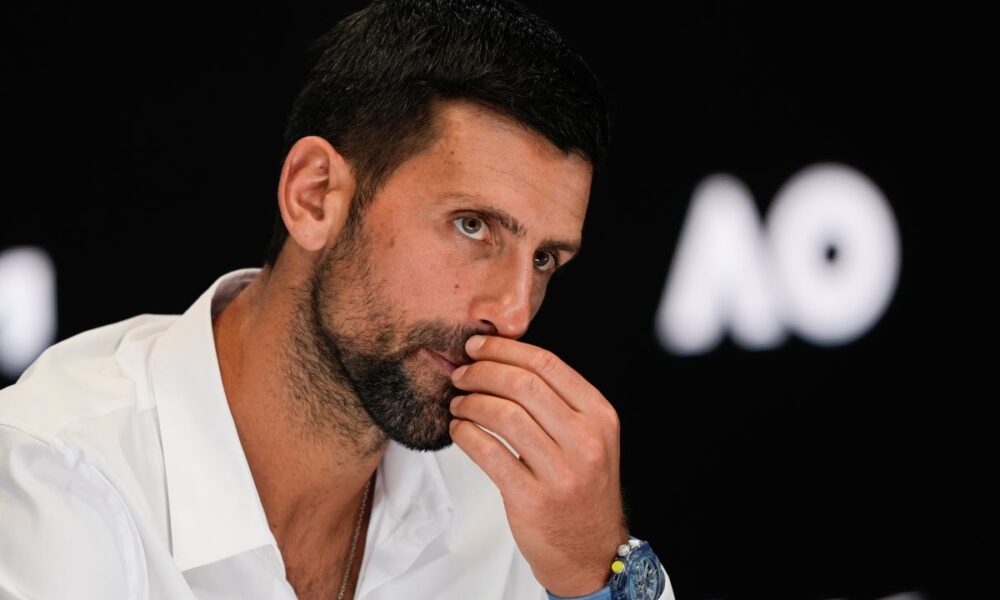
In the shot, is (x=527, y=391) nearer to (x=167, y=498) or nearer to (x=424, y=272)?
(x=424, y=272)

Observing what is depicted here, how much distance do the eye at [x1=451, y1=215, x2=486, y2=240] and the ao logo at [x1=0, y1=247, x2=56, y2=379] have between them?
115cm

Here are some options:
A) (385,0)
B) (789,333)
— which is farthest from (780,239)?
(385,0)

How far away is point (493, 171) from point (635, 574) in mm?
648

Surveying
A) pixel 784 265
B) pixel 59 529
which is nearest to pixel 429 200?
pixel 59 529

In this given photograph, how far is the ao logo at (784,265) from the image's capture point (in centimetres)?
281

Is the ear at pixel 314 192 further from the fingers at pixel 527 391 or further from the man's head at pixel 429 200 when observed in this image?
the fingers at pixel 527 391

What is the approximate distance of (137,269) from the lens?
250cm

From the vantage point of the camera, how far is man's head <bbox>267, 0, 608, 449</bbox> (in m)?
1.69

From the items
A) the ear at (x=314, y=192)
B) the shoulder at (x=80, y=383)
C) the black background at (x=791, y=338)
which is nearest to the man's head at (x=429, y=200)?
the ear at (x=314, y=192)

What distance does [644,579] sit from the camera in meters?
1.81

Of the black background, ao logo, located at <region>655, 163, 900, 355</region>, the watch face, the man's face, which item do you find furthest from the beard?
ao logo, located at <region>655, 163, 900, 355</region>

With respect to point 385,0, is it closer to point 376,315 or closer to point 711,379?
point 376,315

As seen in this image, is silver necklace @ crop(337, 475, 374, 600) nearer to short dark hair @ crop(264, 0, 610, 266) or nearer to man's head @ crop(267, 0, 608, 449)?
A: man's head @ crop(267, 0, 608, 449)

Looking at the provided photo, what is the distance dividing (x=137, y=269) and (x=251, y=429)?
2.68 ft
